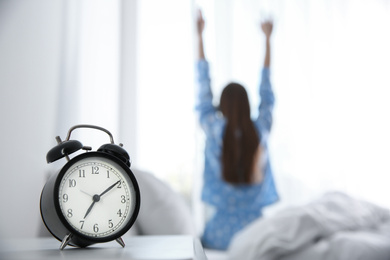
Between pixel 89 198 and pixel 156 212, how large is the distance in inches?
33.0

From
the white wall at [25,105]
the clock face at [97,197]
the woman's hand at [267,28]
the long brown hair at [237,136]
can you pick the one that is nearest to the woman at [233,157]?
the long brown hair at [237,136]

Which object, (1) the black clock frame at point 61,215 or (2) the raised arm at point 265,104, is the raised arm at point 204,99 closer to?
(2) the raised arm at point 265,104

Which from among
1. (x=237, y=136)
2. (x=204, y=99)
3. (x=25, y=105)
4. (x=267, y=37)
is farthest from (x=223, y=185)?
(x=25, y=105)

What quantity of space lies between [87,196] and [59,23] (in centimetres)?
96

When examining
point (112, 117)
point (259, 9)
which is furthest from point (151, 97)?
point (259, 9)

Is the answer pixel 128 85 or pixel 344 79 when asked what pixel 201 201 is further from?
pixel 344 79

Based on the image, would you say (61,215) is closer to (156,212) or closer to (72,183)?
(72,183)

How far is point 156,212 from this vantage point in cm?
145

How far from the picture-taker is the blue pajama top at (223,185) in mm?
2281

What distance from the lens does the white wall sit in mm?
986

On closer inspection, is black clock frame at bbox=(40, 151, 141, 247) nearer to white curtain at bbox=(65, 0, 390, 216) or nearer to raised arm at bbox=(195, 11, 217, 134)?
raised arm at bbox=(195, 11, 217, 134)

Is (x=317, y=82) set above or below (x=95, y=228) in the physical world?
above

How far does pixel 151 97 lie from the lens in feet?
9.48

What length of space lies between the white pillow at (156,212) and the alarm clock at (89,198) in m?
0.77
